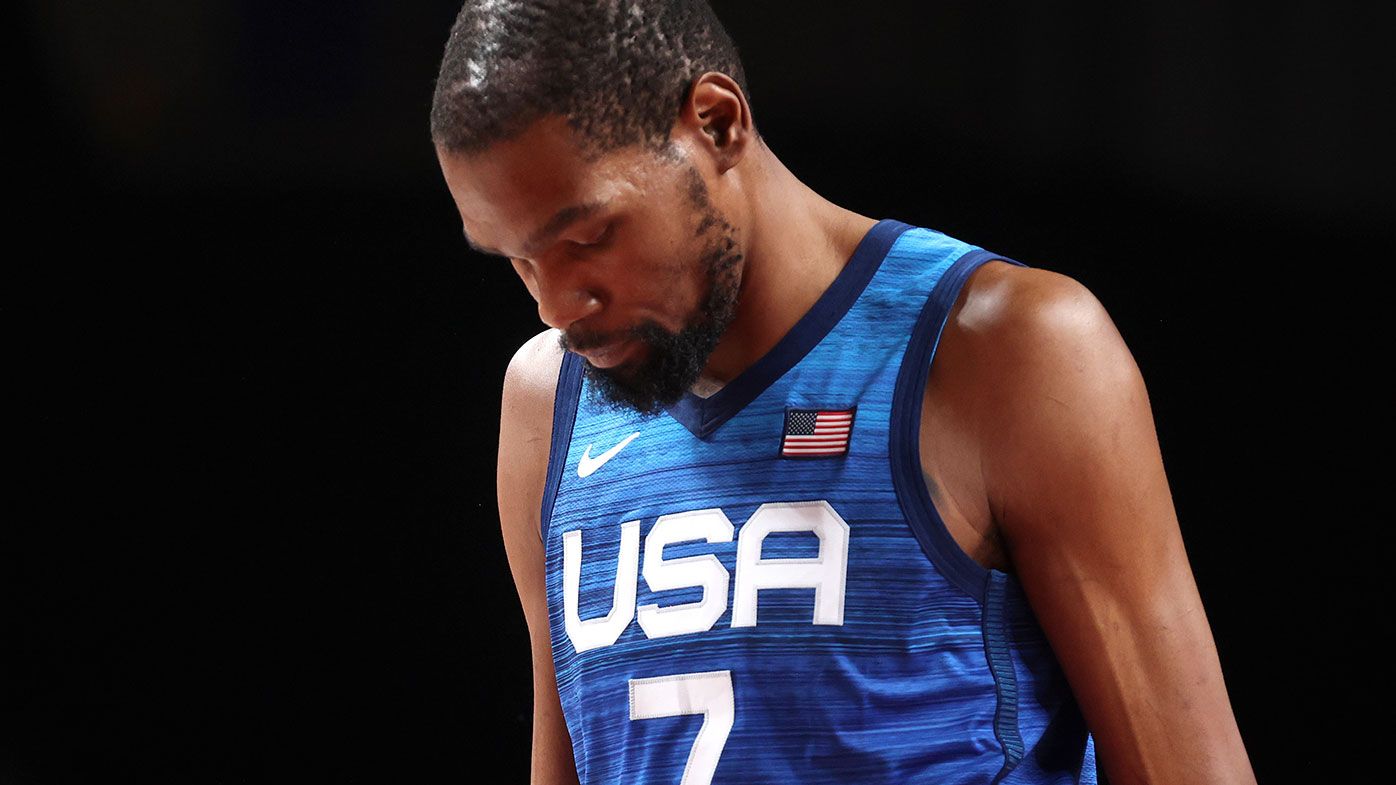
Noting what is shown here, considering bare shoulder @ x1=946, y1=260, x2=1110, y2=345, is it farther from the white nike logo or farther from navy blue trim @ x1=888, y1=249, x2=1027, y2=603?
the white nike logo

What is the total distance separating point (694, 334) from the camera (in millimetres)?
912

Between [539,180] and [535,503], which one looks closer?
[539,180]

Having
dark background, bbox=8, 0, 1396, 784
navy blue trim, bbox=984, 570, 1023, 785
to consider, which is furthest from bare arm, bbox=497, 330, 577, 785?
dark background, bbox=8, 0, 1396, 784

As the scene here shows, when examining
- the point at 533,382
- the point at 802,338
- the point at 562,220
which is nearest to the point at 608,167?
the point at 562,220

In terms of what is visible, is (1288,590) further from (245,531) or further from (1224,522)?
(245,531)

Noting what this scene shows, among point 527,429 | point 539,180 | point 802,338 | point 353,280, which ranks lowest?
point 353,280

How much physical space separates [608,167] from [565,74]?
0.05 metres

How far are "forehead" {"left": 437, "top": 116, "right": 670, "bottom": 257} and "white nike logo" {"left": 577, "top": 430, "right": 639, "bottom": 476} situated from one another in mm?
165

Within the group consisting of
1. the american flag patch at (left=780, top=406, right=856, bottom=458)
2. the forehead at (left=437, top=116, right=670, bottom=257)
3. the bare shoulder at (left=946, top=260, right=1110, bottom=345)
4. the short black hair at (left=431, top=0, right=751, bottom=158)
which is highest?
the short black hair at (left=431, top=0, right=751, bottom=158)

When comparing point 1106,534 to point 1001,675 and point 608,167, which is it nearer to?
point 1001,675

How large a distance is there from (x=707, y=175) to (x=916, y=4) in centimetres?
68

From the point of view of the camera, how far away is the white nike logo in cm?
98

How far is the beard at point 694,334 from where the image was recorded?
2.95 feet

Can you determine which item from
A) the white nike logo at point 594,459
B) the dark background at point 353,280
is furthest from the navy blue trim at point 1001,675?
the dark background at point 353,280
